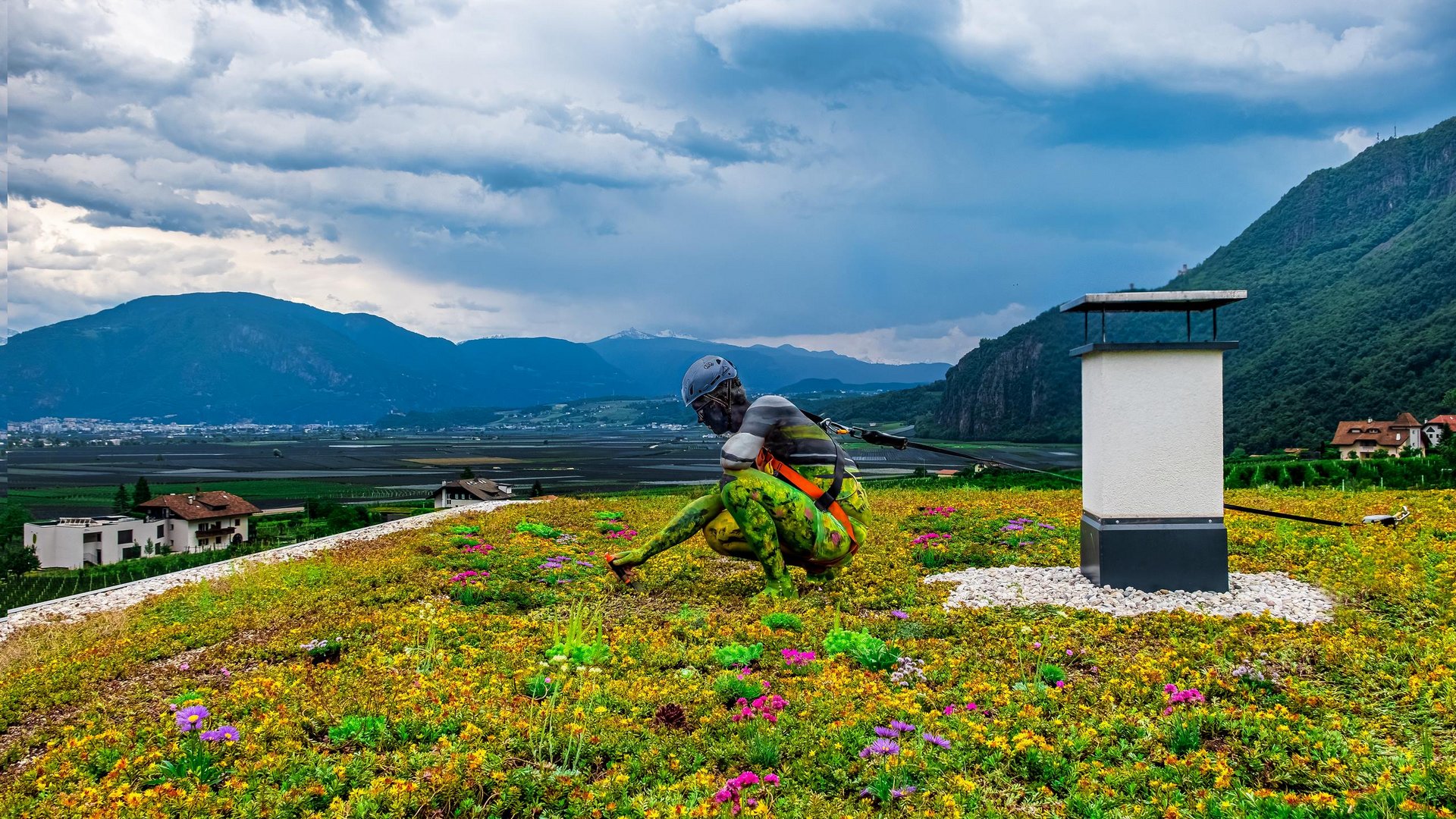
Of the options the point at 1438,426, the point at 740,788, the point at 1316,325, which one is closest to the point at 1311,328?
the point at 1316,325

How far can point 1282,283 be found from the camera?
71250 mm

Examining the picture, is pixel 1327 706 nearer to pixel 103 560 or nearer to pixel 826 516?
pixel 826 516

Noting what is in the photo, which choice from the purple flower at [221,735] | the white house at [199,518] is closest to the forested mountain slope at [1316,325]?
the purple flower at [221,735]

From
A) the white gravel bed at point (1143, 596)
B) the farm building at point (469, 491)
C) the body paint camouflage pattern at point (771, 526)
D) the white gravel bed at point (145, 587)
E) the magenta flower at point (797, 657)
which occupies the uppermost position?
the body paint camouflage pattern at point (771, 526)

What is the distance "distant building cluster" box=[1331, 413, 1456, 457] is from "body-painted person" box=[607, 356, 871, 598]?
34441 millimetres

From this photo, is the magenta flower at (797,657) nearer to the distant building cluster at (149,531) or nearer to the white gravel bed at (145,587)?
the white gravel bed at (145,587)

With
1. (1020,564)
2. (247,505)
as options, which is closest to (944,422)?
(247,505)

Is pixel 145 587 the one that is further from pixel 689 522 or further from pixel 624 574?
pixel 689 522

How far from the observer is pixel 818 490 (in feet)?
25.1

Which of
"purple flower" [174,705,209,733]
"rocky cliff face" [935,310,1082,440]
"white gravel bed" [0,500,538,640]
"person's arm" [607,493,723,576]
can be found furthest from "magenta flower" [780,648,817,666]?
"rocky cliff face" [935,310,1082,440]

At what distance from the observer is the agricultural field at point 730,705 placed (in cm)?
359

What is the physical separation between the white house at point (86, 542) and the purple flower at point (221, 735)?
80.4ft

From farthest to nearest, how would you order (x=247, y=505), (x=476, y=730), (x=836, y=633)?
(x=247, y=505)
(x=836, y=633)
(x=476, y=730)

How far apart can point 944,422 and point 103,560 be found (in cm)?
8022
